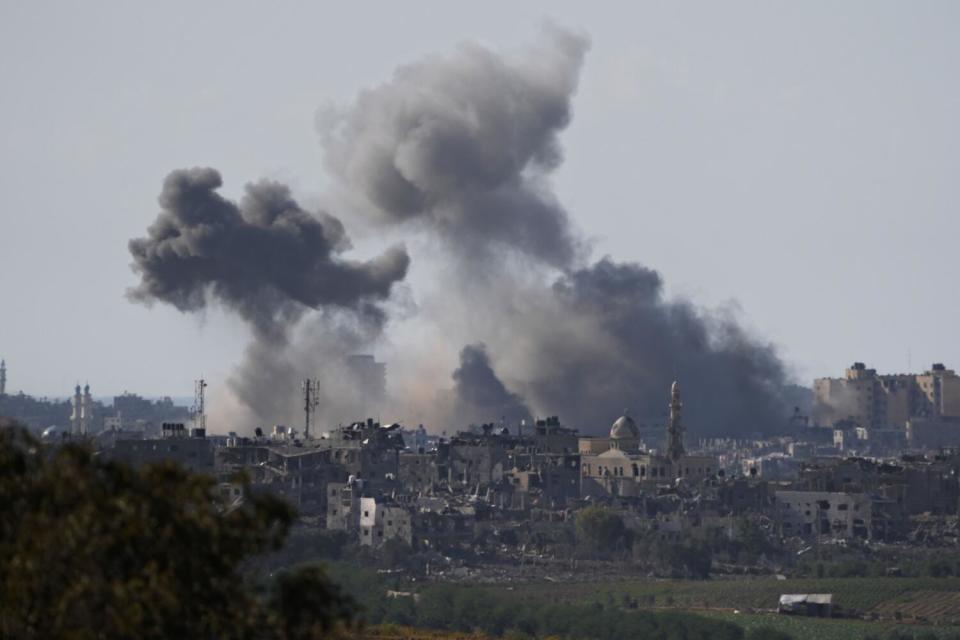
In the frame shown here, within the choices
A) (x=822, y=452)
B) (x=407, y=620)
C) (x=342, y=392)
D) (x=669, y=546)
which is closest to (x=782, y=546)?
(x=669, y=546)

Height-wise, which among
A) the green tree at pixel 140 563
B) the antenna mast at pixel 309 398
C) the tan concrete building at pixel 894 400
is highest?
the tan concrete building at pixel 894 400

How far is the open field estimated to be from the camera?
80562mm

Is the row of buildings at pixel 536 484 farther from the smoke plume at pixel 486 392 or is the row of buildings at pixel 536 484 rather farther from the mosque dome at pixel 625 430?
the smoke plume at pixel 486 392

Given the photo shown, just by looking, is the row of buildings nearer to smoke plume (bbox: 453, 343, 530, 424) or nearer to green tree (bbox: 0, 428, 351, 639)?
smoke plume (bbox: 453, 343, 530, 424)

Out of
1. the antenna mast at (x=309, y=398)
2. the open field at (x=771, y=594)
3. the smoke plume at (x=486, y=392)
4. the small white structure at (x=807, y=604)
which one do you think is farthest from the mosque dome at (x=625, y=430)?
the small white structure at (x=807, y=604)

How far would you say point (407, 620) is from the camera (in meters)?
72.1

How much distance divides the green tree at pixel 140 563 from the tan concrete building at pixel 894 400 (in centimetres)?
16551

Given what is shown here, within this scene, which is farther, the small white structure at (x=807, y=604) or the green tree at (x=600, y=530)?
the green tree at (x=600, y=530)

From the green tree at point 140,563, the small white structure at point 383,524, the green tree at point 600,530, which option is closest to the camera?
the green tree at point 140,563

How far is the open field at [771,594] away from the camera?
3172 inches

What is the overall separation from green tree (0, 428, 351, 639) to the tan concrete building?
166 m

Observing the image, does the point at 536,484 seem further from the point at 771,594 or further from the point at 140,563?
the point at 140,563

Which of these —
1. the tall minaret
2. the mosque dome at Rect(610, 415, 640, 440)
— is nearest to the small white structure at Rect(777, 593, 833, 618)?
the tall minaret

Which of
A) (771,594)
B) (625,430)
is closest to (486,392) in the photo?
(625,430)
